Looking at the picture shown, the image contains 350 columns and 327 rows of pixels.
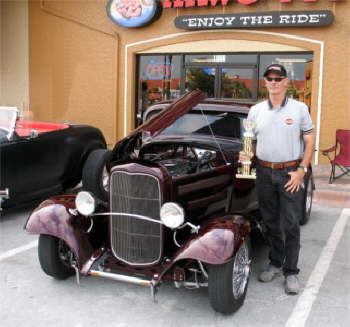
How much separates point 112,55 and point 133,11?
1233 mm

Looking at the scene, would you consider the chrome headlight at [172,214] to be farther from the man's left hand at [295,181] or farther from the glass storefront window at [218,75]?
the glass storefront window at [218,75]

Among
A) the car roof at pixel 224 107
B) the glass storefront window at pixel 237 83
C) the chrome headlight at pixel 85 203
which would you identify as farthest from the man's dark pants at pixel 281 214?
the glass storefront window at pixel 237 83

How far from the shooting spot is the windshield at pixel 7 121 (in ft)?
19.9

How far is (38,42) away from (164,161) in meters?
9.66

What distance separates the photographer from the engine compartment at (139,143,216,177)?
14.6ft

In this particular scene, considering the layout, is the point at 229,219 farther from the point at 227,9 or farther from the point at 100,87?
the point at 100,87

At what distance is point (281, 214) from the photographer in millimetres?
4098

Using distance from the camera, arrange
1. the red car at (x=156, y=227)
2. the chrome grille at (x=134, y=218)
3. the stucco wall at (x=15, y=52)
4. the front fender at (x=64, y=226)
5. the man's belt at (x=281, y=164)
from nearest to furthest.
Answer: the red car at (x=156, y=227) < the chrome grille at (x=134, y=218) < the front fender at (x=64, y=226) < the man's belt at (x=281, y=164) < the stucco wall at (x=15, y=52)

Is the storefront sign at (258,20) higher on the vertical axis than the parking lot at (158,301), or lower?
higher

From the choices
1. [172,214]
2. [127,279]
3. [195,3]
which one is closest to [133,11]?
[195,3]

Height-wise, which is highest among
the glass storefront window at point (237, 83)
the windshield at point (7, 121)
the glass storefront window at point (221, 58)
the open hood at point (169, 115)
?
the glass storefront window at point (221, 58)

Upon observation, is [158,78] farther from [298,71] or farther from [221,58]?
[298,71]

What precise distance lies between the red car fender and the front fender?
32.3 inches

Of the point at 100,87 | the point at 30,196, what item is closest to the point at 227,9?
the point at 100,87
